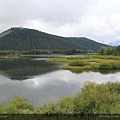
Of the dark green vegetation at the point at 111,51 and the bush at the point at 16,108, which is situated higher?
the dark green vegetation at the point at 111,51

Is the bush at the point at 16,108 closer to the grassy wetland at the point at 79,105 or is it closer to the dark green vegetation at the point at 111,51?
the grassy wetland at the point at 79,105

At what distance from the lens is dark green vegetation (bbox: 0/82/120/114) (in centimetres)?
1895

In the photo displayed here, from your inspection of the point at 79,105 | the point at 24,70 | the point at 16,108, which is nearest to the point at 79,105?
the point at 79,105

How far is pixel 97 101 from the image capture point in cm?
2127

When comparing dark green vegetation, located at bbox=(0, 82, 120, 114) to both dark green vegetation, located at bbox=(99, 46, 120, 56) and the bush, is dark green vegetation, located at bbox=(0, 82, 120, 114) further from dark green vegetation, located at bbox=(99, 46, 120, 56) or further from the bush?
dark green vegetation, located at bbox=(99, 46, 120, 56)

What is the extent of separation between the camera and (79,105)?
835 inches

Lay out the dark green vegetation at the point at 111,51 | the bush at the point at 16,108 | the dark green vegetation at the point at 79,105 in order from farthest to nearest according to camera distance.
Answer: the dark green vegetation at the point at 111,51, the dark green vegetation at the point at 79,105, the bush at the point at 16,108

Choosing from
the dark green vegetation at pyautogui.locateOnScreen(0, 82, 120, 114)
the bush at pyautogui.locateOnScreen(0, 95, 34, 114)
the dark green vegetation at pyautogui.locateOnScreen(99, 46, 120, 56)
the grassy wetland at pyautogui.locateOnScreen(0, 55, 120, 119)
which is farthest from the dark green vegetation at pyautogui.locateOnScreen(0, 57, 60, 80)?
the dark green vegetation at pyautogui.locateOnScreen(99, 46, 120, 56)

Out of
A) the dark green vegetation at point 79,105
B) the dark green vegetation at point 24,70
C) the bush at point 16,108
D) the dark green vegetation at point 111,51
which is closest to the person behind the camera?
the bush at point 16,108

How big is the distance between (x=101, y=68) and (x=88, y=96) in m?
53.7

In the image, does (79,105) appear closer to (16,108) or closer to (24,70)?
(16,108)

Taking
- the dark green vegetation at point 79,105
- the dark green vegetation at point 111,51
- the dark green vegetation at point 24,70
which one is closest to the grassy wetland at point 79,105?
the dark green vegetation at point 79,105

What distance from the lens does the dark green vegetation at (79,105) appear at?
62.2 ft

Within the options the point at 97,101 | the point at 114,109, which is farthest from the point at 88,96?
the point at 114,109
